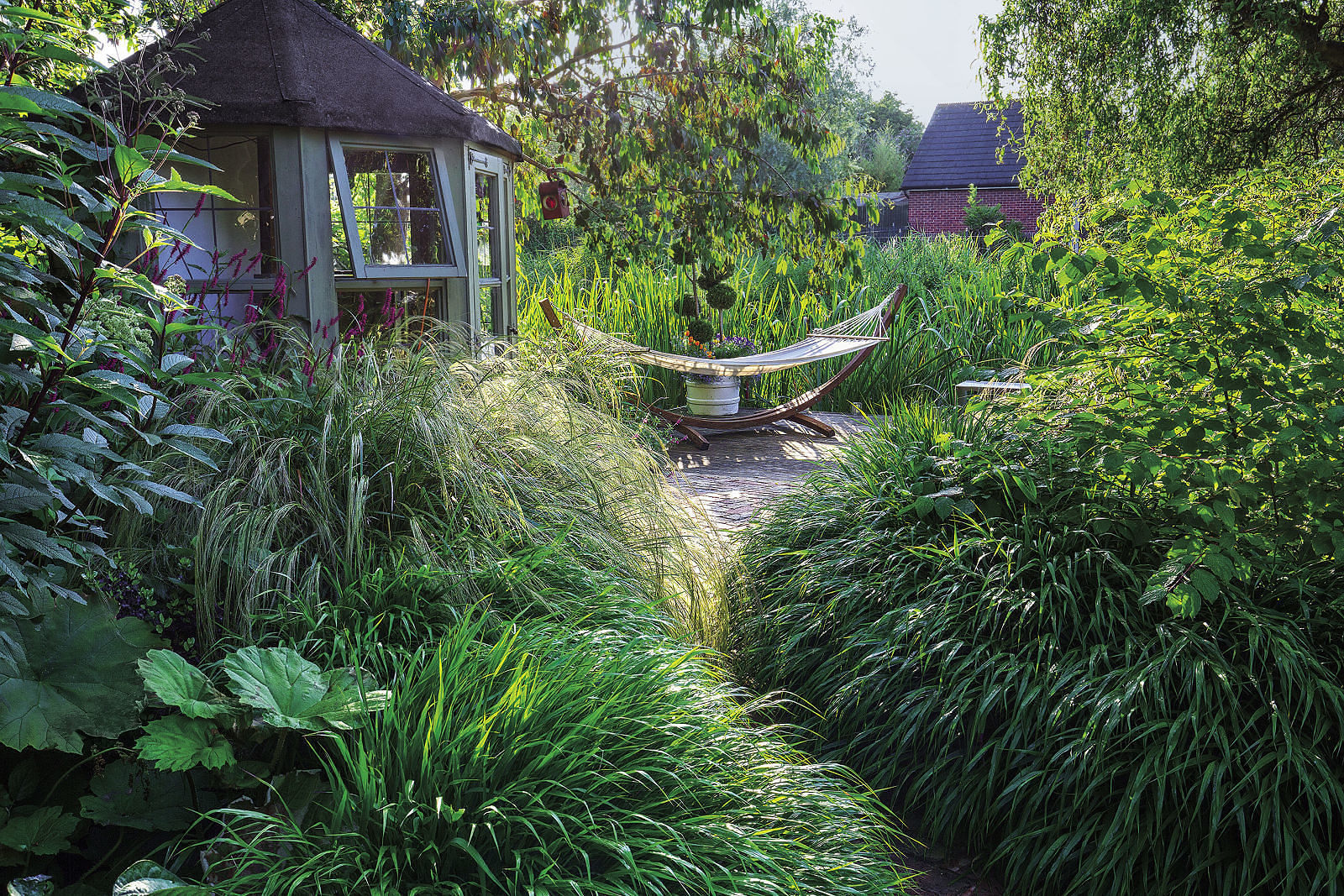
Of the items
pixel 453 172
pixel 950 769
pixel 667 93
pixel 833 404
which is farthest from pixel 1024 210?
pixel 950 769

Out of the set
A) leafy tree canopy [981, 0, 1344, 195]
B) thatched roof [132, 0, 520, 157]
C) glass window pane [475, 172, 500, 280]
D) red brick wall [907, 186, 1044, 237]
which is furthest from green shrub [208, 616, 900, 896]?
red brick wall [907, 186, 1044, 237]

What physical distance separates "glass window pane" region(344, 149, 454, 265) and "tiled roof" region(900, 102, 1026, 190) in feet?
80.4

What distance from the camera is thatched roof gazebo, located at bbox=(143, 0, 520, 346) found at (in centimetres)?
400

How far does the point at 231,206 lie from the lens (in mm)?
4215

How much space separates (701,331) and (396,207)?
12.7 feet

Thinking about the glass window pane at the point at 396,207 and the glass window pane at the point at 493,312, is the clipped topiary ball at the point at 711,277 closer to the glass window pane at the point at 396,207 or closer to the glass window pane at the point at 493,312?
the glass window pane at the point at 493,312

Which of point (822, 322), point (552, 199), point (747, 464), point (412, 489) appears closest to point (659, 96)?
point (552, 199)

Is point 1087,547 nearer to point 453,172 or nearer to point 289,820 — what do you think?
point 289,820

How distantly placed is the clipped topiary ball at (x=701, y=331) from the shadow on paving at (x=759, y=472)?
0.88 meters

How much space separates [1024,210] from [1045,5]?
750 inches

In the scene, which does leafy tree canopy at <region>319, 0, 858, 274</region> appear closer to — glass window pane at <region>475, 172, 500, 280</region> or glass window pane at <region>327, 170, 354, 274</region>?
glass window pane at <region>475, 172, 500, 280</region>

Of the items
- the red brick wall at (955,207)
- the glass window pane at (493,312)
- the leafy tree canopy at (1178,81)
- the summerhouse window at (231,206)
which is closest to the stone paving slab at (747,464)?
the glass window pane at (493,312)

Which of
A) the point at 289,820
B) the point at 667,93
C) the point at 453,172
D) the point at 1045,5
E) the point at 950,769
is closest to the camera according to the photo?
the point at 289,820

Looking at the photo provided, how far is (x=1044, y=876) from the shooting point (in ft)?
7.35
